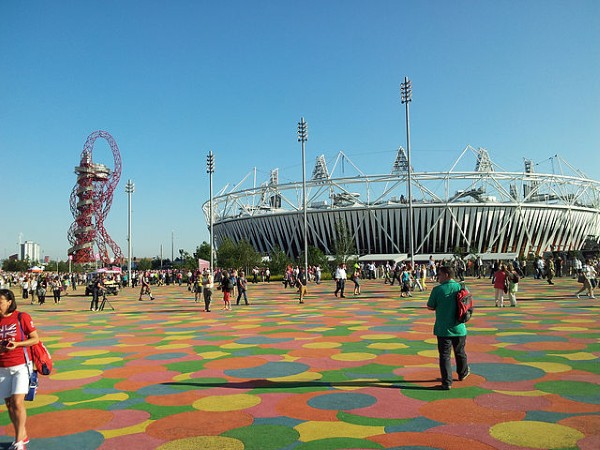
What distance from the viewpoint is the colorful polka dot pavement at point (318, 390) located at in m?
4.80

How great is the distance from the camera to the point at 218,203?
295 ft

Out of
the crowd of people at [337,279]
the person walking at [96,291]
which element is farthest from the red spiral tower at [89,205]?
the person walking at [96,291]

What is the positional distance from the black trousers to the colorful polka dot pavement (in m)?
0.17

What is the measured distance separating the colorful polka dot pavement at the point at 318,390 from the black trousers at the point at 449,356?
0.17 m

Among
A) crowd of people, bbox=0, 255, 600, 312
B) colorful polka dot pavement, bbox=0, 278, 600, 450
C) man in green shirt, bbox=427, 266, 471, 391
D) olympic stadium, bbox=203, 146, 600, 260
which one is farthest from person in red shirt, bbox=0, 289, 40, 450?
olympic stadium, bbox=203, 146, 600, 260

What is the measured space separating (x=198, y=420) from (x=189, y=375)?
7.59ft

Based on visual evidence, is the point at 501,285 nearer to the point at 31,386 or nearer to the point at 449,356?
the point at 449,356

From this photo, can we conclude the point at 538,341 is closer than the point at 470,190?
Yes

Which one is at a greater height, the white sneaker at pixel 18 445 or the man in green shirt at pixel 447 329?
the man in green shirt at pixel 447 329

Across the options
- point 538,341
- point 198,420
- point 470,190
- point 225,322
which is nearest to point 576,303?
point 538,341

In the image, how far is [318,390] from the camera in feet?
21.5

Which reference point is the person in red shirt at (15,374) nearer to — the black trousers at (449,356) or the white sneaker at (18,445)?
the white sneaker at (18,445)

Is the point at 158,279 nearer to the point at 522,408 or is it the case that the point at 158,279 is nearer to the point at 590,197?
the point at 522,408

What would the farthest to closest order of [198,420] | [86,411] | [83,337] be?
[83,337] → [86,411] → [198,420]
